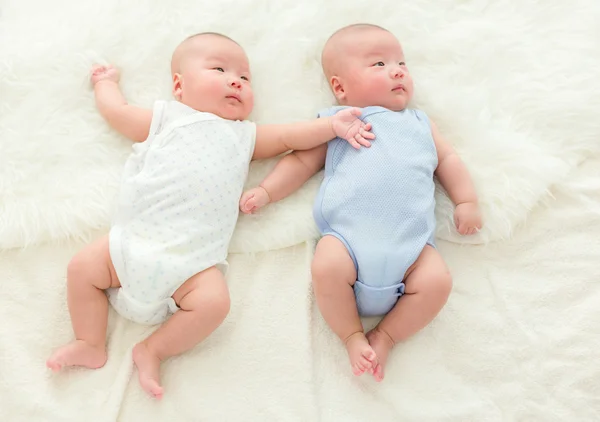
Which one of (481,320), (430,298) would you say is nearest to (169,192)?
(430,298)

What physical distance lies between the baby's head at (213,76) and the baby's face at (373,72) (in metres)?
0.21

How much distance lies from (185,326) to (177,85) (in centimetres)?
52

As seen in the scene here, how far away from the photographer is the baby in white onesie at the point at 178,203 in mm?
1208

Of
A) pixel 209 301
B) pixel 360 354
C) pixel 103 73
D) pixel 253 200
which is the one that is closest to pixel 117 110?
pixel 103 73

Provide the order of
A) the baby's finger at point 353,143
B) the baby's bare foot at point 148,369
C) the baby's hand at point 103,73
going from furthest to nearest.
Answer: the baby's hand at point 103,73
the baby's finger at point 353,143
the baby's bare foot at point 148,369

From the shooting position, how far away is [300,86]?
145 cm

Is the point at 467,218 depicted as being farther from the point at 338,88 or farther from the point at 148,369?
the point at 148,369

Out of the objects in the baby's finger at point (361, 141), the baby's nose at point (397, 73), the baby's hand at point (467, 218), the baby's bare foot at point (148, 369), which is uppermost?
the baby's nose at point (397, 73)

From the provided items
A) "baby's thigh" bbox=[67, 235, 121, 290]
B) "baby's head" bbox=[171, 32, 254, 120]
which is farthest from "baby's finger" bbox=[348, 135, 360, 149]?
"baby's thigh" bbox=[67, 235, 121, 290]

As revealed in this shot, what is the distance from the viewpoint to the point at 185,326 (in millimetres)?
1200

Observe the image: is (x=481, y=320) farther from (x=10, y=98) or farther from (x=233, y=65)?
(x=10, y=98)

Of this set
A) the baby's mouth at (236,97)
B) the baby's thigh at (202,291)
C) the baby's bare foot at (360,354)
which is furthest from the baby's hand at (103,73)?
the baby's bare foot at (360,354)

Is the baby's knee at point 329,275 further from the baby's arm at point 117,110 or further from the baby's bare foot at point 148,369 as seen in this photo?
the baby's arm at point 117,110

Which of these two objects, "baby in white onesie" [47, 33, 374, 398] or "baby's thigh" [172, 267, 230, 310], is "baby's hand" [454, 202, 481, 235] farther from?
"baby's thigh" [172, 267, 230, 310]
